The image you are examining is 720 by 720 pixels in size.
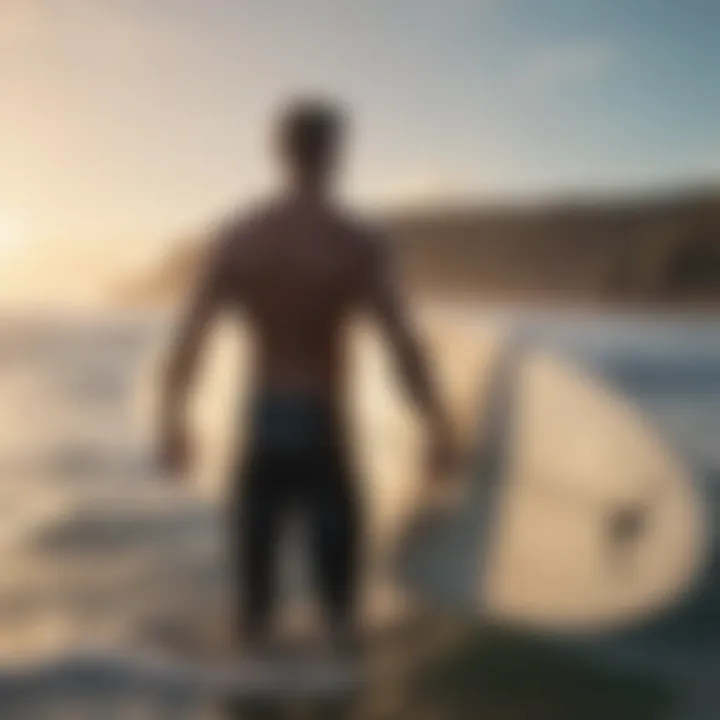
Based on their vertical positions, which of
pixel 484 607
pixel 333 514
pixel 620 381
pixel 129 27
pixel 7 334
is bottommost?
pixel 484 607

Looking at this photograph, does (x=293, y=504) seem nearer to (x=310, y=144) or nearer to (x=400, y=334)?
(x=400, y=334)

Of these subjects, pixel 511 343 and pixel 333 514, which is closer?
pixel 333 514

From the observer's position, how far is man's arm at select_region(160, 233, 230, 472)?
1.24m

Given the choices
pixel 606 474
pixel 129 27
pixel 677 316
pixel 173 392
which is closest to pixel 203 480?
pixel 173 392

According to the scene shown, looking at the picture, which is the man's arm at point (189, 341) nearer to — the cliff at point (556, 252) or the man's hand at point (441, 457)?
the cliff at point (556, 252)

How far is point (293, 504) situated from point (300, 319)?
253mm

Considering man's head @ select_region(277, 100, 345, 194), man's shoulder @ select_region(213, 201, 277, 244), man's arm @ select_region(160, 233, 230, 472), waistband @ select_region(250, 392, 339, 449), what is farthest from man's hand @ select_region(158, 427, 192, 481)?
man's head @ select_region(277, 100, 345, 194)

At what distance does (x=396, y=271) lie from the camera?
1.29m

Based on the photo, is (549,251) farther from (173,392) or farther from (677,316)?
(173,392)

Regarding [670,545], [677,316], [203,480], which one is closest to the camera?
[670,545]

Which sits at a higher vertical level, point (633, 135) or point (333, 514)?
point (633, 135)

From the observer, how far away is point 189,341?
1.25m

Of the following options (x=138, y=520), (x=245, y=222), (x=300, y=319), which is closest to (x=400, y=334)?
(x=300, y=319)

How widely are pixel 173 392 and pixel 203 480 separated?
0.14m
